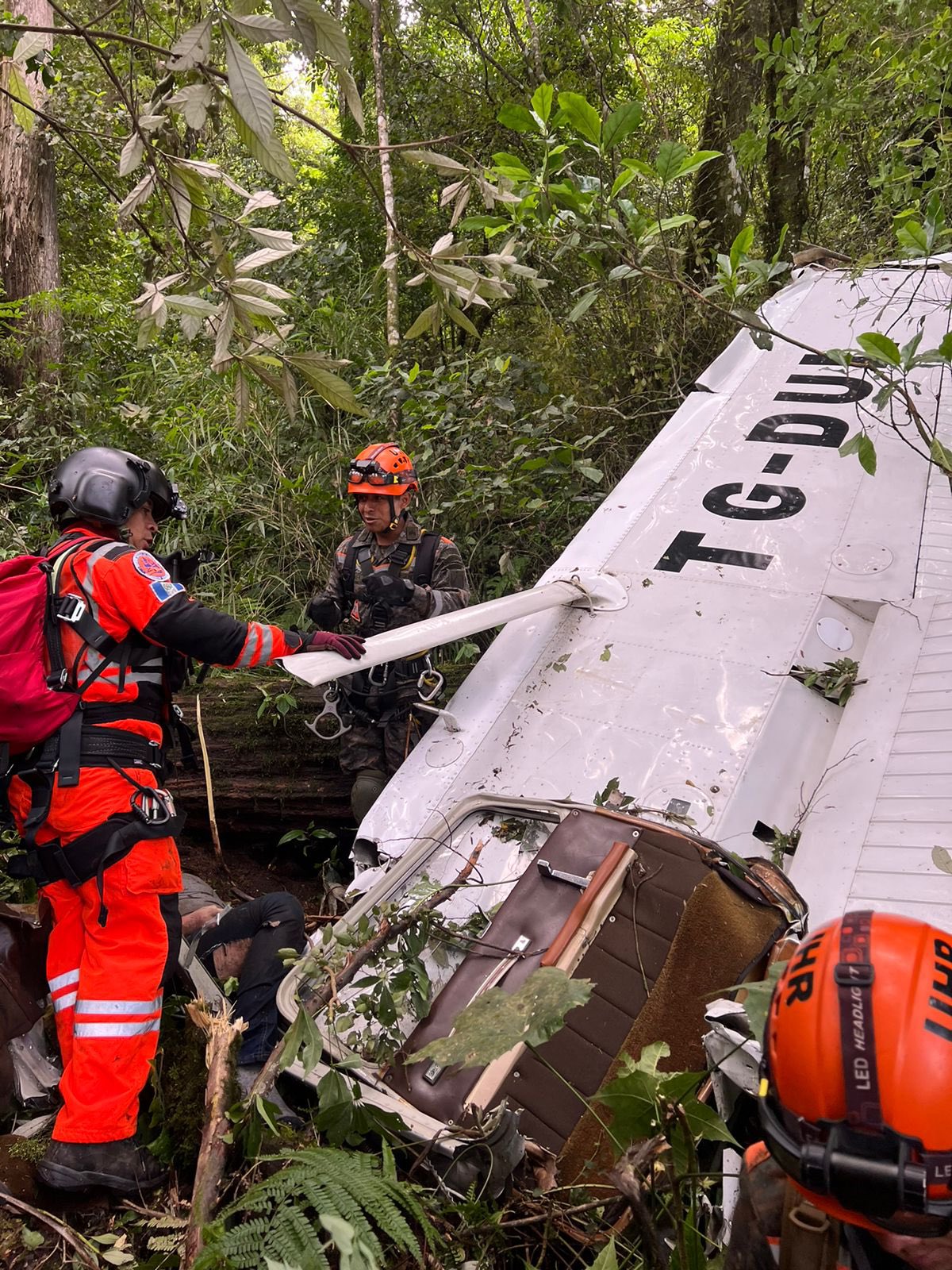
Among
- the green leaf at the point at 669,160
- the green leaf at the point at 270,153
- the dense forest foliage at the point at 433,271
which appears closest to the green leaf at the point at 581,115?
the dense forest foliage at the point at 433,271

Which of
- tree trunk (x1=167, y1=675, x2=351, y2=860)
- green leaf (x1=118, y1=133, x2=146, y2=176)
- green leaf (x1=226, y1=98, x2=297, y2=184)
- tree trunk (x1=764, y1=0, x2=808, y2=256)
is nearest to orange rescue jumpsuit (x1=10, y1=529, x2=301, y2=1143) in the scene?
green leaf (x1=118, y1=133, x2=146, y2=176)

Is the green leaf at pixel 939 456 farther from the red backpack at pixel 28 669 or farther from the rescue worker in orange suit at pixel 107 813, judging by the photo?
the red backpack at pixel 28 669

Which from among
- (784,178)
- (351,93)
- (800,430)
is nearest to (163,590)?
(351,93)

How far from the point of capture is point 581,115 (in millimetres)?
2766

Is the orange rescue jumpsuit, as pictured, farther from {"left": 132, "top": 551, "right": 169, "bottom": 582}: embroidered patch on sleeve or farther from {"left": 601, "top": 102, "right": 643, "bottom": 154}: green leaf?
{"left": 601, "top": 102, "right": 643, "bottom": 154}: green leaf

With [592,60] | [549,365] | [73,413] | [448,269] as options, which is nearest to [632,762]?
[448,269]

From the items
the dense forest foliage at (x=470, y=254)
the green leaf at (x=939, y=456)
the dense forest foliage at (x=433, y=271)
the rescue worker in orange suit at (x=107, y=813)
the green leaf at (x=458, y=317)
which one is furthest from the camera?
the dense forest foliage at (x=470, y=254)

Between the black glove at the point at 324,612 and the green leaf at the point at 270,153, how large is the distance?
2957 mm

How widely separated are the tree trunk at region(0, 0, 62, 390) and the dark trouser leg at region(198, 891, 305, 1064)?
5.61m

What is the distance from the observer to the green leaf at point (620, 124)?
8.89 feet

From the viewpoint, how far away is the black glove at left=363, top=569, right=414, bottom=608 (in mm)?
4289

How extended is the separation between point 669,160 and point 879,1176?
2.94 meters

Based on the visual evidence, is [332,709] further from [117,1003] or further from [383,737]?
[117,1003]

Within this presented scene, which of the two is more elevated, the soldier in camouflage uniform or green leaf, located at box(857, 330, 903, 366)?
green leaf, located at box(857, 330, 903, 366)
